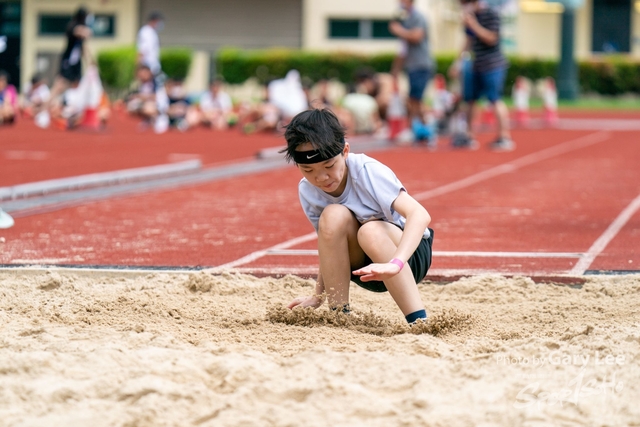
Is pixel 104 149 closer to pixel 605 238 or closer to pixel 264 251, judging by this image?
pixel 264 251

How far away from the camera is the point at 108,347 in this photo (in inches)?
132

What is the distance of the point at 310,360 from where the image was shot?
314cm

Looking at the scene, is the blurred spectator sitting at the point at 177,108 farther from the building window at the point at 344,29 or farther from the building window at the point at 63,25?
the building window at the point at 63,25

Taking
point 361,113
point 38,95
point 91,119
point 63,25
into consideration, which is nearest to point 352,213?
point 361,113

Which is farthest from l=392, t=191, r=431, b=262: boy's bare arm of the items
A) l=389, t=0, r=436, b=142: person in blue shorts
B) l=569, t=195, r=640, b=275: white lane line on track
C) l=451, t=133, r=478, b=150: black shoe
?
l=389, t=0, r=436, b=142: person in blue shorts

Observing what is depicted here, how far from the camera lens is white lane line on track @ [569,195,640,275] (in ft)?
17.1

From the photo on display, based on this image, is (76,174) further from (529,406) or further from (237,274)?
(529,406)

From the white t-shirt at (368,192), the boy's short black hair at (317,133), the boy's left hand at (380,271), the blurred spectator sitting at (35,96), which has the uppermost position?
the boy's short black hair at (317,133)

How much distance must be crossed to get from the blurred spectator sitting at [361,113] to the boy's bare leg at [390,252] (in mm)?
12769

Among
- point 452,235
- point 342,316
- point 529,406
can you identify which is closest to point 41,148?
point 452,235

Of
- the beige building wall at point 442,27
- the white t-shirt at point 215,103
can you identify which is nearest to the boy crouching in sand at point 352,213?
the white t-shirt at point 215,103

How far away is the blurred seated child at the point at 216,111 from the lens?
19.6 m

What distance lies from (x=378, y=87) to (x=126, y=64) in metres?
16.4

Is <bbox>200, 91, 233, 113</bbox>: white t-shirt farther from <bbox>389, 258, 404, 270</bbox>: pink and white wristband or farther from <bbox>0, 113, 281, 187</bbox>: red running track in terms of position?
<bbox>389, 258, 404, 270</bbox>: pink and white wristband
